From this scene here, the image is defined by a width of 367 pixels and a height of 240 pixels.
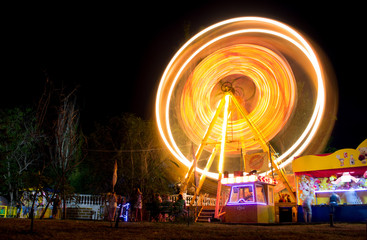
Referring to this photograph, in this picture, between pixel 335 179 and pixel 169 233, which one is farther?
pixel 335 179

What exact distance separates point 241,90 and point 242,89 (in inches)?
3.5

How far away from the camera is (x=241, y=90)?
63.5ft

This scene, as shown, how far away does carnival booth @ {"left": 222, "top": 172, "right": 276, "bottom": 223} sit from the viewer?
1329 centimetres

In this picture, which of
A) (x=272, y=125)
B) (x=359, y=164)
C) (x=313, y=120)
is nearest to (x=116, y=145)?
(x=272, y=125)

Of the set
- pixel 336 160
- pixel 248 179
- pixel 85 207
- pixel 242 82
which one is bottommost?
pixel 85 207

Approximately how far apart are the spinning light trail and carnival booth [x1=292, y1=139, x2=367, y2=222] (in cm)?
119

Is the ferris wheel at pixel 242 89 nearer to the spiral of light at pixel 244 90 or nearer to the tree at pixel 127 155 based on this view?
the spiral of light at pixel 244 90

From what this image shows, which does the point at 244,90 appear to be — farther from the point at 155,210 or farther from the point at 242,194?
the point at 155,210

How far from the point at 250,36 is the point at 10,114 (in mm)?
16625

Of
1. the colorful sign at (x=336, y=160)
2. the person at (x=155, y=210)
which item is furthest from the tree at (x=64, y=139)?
the colorful sign at (x=336, y=160)

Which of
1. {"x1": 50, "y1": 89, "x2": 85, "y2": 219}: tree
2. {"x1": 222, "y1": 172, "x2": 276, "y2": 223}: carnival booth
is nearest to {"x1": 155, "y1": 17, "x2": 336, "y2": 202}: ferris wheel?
{"x1": 222, "y1": 172, "x2": 276, "y2": 223}: carnival booth

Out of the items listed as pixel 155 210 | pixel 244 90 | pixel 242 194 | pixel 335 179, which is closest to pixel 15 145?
pixel 155 210

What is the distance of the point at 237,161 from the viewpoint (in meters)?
32.6

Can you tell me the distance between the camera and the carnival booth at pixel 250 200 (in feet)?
43.6
